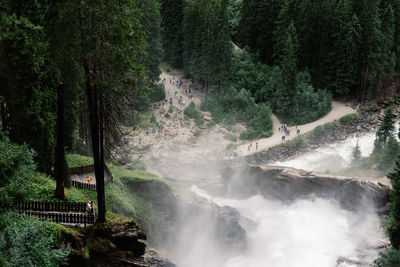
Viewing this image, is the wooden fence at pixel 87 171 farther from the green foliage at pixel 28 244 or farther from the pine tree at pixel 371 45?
the pine tree at pixel 371 45

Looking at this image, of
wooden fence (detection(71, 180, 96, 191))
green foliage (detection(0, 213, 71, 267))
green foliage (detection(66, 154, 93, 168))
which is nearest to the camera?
green foliage (detection(0, 213, 71, 267))

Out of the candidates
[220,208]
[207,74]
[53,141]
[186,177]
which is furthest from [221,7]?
[53,141]

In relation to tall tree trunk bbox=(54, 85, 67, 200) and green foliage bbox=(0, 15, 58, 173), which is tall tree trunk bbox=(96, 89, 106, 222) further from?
green foliage bbox=(0, 15, 58, 173)

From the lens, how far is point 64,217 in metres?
19.5

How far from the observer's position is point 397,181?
82.7ft

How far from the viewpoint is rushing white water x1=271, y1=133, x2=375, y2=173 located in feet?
170

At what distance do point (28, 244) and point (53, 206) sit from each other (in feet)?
14.3

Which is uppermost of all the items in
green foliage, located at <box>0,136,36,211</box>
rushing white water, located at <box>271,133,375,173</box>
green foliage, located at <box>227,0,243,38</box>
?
green foliage, located at <box>227,0,243,38</box>

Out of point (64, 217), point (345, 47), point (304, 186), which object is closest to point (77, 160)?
point (64, 217)

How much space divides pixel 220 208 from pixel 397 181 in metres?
15.8

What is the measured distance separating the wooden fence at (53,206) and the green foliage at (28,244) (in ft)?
6.55

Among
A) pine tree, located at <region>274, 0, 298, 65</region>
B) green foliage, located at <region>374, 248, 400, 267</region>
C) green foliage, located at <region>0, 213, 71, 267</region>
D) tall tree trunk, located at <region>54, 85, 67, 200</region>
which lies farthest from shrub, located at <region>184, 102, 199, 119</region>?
green foliage, located at <region>0, 213, 71, 267</region>

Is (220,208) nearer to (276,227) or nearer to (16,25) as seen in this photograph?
(276,227)

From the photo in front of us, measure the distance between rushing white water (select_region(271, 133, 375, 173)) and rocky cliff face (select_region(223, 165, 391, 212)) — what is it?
813 cm
